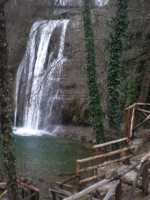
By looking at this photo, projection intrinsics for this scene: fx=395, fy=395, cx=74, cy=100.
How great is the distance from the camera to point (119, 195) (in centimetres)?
674

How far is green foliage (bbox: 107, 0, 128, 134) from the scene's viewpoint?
607 inches

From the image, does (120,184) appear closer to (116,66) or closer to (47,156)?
(116,66)

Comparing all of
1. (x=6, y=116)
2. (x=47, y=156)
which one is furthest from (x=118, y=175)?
(x=47, y=156)

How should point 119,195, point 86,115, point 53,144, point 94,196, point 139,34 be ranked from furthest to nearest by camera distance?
point 86,115
point 53,144
point 139,34
point 94,196
point 119,195

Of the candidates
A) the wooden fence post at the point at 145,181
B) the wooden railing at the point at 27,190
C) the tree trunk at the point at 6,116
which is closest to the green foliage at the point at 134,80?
the wooden railing at the point at 27,190

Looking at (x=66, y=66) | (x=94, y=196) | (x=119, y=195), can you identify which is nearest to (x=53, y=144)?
(x=66, y=66)

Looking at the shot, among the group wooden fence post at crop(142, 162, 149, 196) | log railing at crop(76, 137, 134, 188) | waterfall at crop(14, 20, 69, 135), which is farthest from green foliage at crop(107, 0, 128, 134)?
waterfall at crop(14, 20, 69, 135)

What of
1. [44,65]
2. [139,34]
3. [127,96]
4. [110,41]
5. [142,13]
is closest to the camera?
[110,41]

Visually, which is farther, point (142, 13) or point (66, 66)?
point (66, 66)

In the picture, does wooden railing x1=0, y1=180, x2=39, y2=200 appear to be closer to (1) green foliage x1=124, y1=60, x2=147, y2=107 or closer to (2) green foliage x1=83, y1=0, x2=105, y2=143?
(2) green foliage x1=83, y1=0, x2=105, y2=143

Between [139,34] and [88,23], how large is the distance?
360cm

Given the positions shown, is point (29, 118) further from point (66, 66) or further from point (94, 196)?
point (94, 196)

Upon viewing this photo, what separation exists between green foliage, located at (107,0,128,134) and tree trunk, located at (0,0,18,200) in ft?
24.9

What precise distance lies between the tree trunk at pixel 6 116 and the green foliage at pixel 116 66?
299 inches
